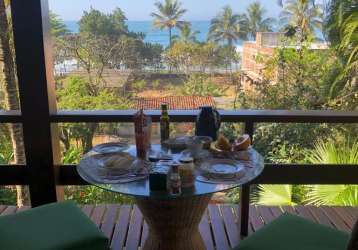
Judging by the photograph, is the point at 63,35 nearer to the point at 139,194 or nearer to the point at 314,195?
the point at 314,195

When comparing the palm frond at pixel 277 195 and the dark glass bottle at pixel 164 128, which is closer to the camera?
the dark glass bottle at pixel 164 128

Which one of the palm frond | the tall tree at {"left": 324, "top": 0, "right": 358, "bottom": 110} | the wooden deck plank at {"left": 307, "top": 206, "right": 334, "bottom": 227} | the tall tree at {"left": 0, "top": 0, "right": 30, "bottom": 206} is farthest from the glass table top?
the tall tree at {"left": 324, "top": 0, "right": 358, "bottom": 110}

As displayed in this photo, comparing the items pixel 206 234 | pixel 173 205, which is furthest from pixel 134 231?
pixel 173 205

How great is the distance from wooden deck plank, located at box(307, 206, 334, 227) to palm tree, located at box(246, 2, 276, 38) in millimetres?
10333

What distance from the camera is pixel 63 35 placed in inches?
376

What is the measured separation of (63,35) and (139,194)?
9150 mm

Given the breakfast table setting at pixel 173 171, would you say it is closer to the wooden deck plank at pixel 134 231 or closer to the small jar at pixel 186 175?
the small jar at pixel 186 175

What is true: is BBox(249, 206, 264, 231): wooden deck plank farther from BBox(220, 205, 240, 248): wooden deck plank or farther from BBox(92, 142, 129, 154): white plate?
BBox(92, 142, 129, 154): white plate

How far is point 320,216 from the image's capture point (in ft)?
7.80

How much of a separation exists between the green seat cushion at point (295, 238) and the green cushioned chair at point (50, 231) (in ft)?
1.97

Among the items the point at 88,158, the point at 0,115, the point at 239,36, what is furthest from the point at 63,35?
the point at 88,158

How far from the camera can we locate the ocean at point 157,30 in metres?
11.1

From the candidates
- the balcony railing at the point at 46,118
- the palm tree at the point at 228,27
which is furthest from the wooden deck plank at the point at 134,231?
the palm tree at the point at 228,27

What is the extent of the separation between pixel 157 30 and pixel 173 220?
11.6 metres
